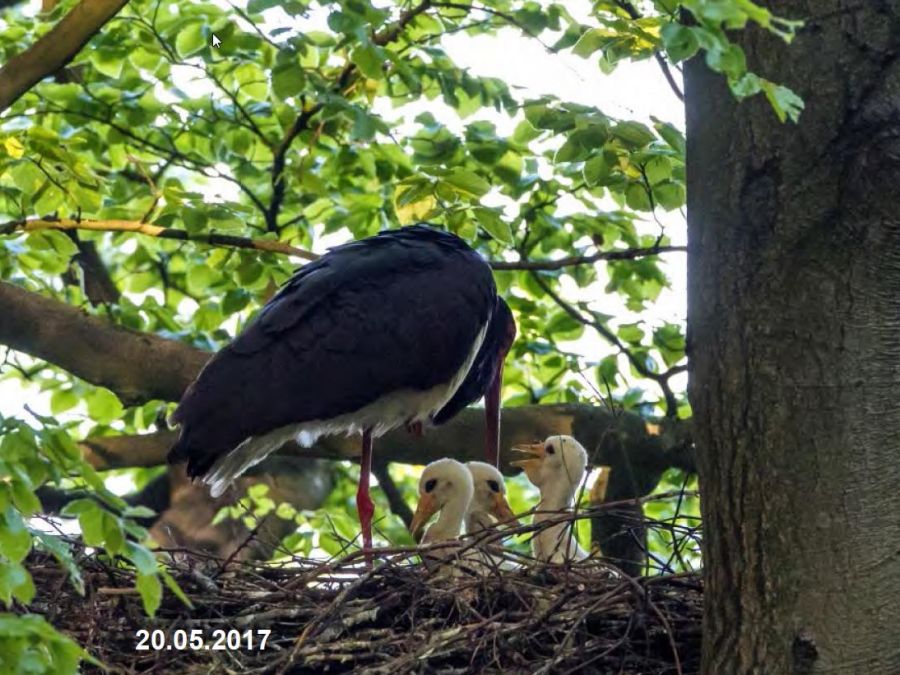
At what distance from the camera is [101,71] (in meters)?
7.71

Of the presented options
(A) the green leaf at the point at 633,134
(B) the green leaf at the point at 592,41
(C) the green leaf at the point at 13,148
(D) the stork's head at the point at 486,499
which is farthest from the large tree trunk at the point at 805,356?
(C) the green leaf at the point at 13,148

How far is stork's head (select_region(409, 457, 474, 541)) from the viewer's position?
5.41 metres

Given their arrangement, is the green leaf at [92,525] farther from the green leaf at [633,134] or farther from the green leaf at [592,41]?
the green leaf at [633,134]

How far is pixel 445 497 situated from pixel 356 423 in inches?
29.6

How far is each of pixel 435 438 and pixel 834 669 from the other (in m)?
3.28

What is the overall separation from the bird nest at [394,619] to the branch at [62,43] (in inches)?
57.6

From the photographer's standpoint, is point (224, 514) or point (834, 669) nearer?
point (834, 669)

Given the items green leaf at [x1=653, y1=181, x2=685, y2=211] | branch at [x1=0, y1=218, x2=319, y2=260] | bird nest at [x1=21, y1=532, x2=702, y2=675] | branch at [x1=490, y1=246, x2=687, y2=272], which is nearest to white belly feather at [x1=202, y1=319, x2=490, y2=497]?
branch at [x1=490, y1=246, x2=687, y2=272]

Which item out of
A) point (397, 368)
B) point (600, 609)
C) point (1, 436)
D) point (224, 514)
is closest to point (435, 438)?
point (397, 368)

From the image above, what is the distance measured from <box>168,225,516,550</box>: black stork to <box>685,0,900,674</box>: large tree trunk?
7.82ft

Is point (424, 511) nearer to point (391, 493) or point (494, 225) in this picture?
point (494, 225)

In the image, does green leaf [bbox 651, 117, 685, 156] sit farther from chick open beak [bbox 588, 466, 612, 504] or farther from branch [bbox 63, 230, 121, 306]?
branch [bbox 63, 230, 121, 306]

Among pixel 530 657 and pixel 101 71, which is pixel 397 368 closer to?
pixel 530 657

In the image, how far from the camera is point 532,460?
224 inches
